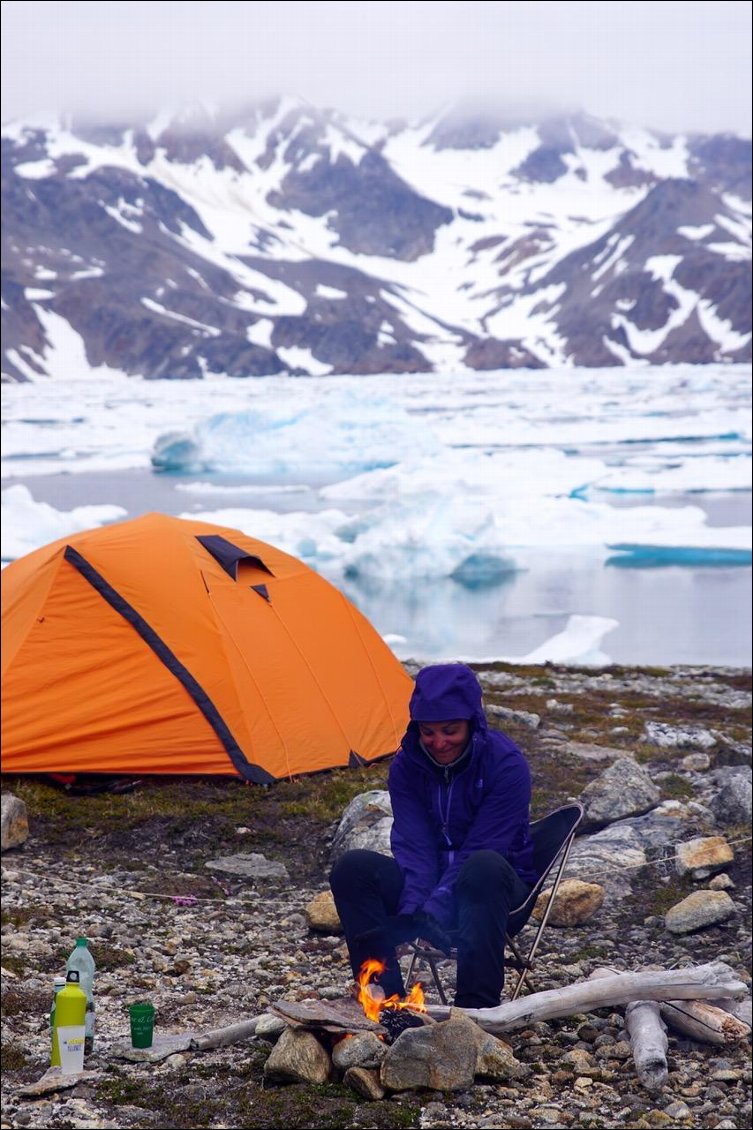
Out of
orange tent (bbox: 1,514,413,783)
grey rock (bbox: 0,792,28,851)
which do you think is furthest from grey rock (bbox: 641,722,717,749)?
grey rock (bbox: 0,792,28,851)

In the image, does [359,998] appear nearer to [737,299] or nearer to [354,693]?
[354,693]

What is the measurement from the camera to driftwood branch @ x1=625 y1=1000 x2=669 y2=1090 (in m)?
4.83

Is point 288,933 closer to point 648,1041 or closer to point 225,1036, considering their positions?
point 225,1036

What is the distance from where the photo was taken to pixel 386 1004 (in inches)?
189

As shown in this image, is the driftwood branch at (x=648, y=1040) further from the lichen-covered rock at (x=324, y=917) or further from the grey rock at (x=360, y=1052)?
the lichen-covered rock at (x=324, y=917)

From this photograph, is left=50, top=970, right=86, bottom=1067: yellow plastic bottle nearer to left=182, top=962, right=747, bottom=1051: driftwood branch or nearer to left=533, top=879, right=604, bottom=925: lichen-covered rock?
left=182, top=962, right=747, bottom=1051: driftwood branch

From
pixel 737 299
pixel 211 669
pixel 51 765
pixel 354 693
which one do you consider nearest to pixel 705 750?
pixel 354 693

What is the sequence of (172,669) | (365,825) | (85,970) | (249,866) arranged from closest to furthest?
(85,970) < (365,825) < (249,866) < (172,669)

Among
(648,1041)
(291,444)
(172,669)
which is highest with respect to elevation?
(291,444)

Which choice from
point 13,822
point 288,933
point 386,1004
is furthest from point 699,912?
point 13,822

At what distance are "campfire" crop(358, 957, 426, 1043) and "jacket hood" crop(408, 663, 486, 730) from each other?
3.13ft

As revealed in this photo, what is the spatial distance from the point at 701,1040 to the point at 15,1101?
2662 mm

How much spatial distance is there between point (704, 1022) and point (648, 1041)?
380 mm

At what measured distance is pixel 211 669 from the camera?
31.2 feet
